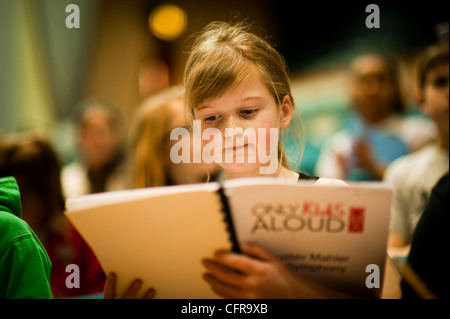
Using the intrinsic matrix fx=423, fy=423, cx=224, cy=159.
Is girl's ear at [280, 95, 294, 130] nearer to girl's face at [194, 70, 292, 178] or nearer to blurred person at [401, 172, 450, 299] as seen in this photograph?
girl's face at [194, 70, 292, 178]

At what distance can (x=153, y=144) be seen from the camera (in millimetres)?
1447

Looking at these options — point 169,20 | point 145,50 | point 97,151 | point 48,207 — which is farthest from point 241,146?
point 145,50

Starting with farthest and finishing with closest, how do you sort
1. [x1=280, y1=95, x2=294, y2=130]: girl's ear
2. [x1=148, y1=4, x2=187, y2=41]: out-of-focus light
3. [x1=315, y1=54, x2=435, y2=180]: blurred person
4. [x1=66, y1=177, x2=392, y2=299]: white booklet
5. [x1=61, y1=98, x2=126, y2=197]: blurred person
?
[x1=148, y1=4, x2=187, y2=41]: out-of-focus light, [x1=61, y1=98, x2=126, y2=197]: blurred person, [x1=315, y1=54, x2=435, y2=180]: blurred person, [x1=280, y1=95, x2=294, y2=130]: girl's ear, [x1=66, y1=177, x2=392, y2=299]: white booklet

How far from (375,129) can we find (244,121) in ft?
4.71

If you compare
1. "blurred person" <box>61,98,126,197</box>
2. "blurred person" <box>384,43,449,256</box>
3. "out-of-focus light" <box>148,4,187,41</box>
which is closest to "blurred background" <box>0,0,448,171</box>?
"out-of-focus light" <box>148,4,187,41</box>

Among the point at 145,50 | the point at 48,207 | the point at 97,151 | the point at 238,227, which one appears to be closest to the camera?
the point at 238,227

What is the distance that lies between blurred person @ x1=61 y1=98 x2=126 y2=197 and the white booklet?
1359mm

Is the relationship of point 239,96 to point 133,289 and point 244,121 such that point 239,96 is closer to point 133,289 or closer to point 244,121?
point 244,121

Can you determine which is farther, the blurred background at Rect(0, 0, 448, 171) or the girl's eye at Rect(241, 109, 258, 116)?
the blurred background at Rect(0, 0, 448, 171)

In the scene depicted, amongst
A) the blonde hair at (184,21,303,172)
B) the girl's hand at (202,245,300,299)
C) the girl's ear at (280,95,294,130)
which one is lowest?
the girl's hand at (202,245,300,299)

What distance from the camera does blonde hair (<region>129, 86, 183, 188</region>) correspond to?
1.40 metres

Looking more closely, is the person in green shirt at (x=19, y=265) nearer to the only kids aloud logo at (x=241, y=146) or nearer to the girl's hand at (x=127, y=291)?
the girl's hand at (x=127, y=291)

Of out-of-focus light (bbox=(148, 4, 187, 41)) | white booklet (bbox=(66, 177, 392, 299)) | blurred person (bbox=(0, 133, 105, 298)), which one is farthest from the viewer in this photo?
out-of-focus light (bbox=(148, 4, 187, 41))

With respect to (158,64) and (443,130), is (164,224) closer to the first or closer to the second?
(443,130)
